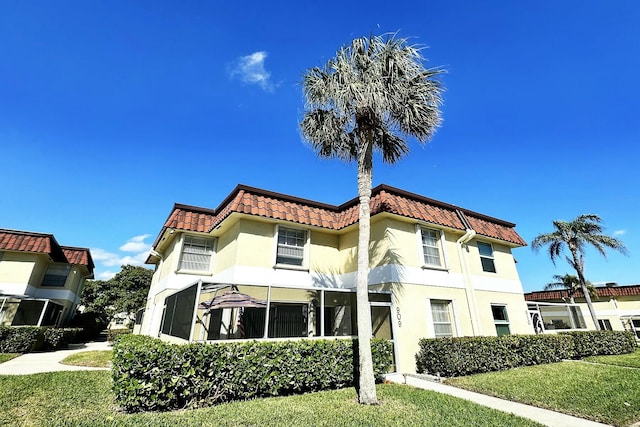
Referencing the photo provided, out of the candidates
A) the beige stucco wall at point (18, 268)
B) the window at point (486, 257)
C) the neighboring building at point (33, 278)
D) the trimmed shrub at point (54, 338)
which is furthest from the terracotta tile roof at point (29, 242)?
the window at point (486, 257)

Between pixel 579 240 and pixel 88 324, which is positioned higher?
pixel 579 240

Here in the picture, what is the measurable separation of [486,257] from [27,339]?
83.0ft

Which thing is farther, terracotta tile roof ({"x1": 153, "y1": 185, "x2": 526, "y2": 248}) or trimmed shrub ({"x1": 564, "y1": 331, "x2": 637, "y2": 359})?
trimmed shrub ({"x1": 564, "y1": 331, "x2": 637, "y2": 359})

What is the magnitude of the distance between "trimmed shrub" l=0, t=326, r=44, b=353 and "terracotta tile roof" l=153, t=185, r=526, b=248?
9856 mm

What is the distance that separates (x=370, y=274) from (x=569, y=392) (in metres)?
6.51

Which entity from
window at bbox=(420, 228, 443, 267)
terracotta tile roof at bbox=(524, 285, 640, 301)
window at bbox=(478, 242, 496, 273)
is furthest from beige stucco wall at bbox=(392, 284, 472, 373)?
terracotta tile roof at bbox=(524, 285, 640, 301)

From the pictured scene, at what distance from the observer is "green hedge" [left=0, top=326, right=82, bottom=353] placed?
15.3 m

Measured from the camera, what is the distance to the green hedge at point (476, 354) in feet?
31.2

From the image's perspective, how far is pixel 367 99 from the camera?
780cm

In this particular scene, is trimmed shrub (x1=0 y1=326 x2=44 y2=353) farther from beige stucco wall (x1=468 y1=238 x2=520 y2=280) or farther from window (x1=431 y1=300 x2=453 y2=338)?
beige stucco wall (x1=468 y1=238 x2=520 y2=280)

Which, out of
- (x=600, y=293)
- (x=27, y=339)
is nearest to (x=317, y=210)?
(x=27, y=339)

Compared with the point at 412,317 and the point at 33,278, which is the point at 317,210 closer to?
the point at 412,317

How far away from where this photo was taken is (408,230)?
467 inches

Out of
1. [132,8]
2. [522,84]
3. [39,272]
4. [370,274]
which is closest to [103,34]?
[132,8]
